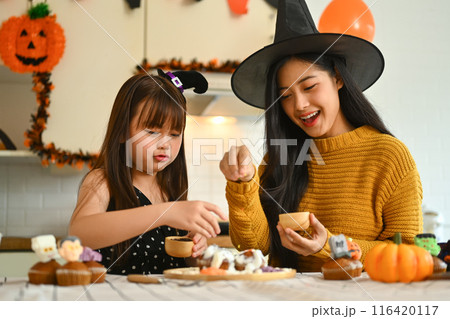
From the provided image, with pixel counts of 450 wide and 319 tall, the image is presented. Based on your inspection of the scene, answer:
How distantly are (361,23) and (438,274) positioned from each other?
161 cm

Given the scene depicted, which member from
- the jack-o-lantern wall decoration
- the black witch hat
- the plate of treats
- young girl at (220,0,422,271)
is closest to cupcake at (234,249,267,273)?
the plate of treats

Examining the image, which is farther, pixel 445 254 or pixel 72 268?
pixel 445 254

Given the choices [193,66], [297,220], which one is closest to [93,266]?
[297,220]

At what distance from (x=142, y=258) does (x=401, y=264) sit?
29.6 inches

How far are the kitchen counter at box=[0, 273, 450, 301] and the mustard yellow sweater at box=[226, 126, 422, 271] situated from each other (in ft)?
1.33

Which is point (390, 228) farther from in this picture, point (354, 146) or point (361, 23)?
point (361, 23)

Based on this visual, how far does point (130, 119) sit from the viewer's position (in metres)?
1.33

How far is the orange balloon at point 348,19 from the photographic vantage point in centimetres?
213

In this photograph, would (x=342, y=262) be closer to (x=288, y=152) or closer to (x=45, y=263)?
(x=45, y=263)

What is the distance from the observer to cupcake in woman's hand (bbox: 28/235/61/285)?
0.72m

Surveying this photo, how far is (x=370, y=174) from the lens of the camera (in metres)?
1.29

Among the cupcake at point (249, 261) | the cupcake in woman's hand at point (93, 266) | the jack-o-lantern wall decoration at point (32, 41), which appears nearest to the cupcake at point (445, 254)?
the cupcake at point (249, 261)

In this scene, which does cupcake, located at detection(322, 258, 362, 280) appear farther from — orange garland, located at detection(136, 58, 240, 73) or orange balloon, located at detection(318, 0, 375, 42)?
orange garland, located at detection(136, 58, 240, 73)
